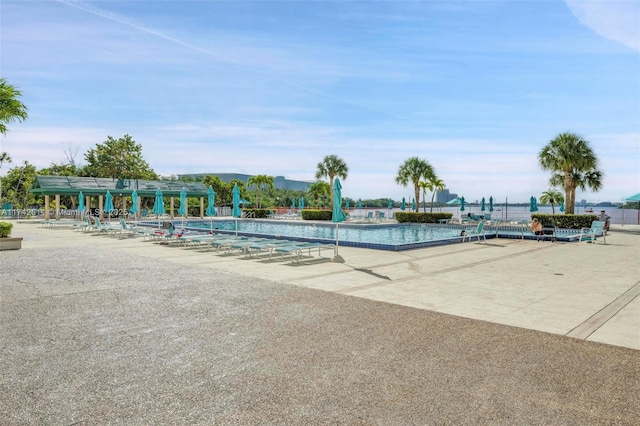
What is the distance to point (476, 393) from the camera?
350 centimetres

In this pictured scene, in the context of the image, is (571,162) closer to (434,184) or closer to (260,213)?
(434,184)

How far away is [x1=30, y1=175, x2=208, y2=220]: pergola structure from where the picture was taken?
106 ft

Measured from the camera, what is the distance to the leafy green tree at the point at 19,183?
46.3m

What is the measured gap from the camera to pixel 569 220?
2341 cm

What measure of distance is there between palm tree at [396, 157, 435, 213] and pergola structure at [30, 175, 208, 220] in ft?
60.6

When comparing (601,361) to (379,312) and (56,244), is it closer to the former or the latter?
(379,312)

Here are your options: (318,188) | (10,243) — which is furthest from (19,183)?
(10,243)

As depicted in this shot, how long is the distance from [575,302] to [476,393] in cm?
436

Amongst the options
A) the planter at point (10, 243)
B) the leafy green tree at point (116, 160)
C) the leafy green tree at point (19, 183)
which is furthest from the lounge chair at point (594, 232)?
the leafy green tree at point (19, 183)

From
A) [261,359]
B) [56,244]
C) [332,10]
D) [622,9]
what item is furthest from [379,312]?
[56,244]

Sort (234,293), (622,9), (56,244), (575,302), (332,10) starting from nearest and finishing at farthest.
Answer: (575,302)
(234,293)
(622,9)
(332,10)
(56,244)

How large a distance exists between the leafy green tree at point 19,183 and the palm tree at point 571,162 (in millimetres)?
50662

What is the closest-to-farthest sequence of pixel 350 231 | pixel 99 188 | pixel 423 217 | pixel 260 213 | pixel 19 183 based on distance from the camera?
pixel 350 231
pixel 423 217
pixel 99 188
pixel 260 213
pixel 19 183

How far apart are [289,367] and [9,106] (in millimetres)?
16371
